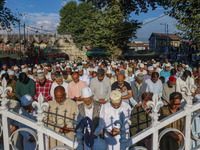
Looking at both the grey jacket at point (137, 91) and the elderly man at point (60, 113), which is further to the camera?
the grey jacket at point (137, 91)

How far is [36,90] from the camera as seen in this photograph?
513 centimetres

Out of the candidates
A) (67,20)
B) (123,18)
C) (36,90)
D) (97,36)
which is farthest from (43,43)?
(36,90)

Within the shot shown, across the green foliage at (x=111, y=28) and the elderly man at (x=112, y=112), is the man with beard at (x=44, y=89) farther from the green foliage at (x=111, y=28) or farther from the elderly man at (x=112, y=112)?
the green foliage at (x=111, y=28)

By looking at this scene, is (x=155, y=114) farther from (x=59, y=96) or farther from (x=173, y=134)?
(x=59, y=96)

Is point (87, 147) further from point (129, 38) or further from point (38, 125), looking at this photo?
point (129, 38)

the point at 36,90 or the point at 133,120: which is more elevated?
the point at 36,90

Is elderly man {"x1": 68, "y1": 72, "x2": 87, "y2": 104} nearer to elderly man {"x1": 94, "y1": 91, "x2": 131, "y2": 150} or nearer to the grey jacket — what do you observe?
the grey jacket

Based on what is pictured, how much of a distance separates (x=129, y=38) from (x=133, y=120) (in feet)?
71.9

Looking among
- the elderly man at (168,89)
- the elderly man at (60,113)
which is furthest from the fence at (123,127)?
the elderly man at (168,89)

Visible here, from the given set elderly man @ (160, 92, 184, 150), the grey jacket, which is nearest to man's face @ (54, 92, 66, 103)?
elderly man @ (160, 92, 184, 150)

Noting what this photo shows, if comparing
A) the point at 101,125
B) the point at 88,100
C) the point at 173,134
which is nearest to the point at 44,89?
the point at 88,100

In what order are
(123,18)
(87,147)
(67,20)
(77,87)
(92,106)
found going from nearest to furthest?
(87,147), (92,106), (77,87), (123,18), (67,20)

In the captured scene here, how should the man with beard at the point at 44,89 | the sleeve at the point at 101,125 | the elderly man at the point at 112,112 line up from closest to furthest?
the sleeve at the point at 101,125 → the elderly man at the point at 112,112 → the man with beard at the point at 44,89

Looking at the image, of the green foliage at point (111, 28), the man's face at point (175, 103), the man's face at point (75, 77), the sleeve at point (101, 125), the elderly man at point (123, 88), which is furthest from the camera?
the green foliage at point (111, 28)
